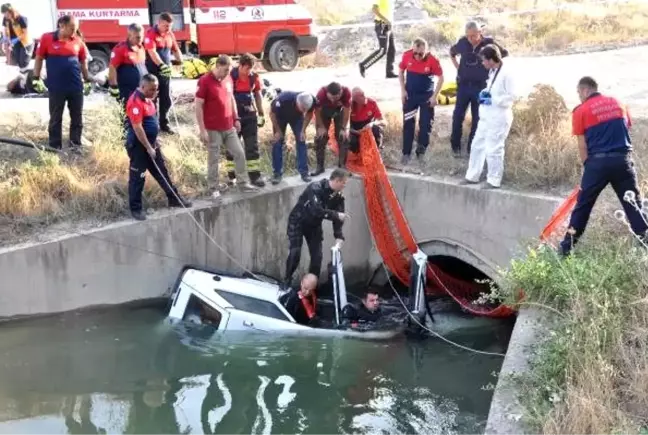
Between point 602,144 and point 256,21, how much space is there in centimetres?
1037

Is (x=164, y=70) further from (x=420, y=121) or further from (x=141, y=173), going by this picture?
(x=420, y=121)

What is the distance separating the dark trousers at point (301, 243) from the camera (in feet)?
31.8

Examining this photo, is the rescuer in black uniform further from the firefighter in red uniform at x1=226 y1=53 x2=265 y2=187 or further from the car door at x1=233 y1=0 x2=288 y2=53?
the car door at x1=233 y1=0 x2=288 y2=53

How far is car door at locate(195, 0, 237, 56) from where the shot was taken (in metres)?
15.9

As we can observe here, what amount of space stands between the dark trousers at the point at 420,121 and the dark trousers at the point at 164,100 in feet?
11.5

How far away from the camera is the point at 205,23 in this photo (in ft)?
52.5

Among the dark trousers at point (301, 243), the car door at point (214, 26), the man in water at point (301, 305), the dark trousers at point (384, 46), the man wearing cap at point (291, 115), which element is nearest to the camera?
the man in water at point (301, 305)

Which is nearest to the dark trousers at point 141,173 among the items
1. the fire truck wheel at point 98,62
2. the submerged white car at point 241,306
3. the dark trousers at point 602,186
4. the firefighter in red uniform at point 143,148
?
the firefighter in red uniform at point 143,148

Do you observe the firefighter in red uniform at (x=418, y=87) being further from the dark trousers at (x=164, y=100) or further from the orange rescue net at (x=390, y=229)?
the dark trousers at (x=164, y=100)

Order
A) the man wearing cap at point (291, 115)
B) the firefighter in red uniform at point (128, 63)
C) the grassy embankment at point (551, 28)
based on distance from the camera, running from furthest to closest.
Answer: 1. the grassy embankment at point (551, 28)
2. the man wearing cap at point (291, 115)
3. the firefighter in red uniform at point (128, 63)

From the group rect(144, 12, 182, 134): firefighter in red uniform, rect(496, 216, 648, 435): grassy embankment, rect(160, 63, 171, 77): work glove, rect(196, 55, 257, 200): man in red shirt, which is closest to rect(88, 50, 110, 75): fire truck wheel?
rect(144, 12, 182, 134): firefighter in red uniform

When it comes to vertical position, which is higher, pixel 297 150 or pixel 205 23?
pixel 205 23

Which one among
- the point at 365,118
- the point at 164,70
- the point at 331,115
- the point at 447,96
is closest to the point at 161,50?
the point at 164,70

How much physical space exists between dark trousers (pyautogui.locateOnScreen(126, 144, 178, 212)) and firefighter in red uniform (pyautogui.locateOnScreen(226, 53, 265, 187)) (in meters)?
1.07
